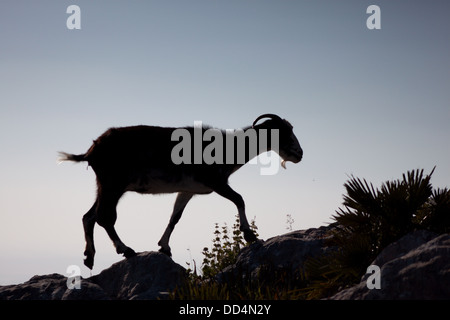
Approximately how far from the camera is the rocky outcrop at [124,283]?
29.2 ft

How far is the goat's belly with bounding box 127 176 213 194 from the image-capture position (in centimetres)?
1097

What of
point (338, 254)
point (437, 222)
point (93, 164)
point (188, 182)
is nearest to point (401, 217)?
point (437, 222)

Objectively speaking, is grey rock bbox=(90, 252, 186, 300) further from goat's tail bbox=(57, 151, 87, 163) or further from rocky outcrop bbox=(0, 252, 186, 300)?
goat's tail bbox=(57, 151, 87, 163)

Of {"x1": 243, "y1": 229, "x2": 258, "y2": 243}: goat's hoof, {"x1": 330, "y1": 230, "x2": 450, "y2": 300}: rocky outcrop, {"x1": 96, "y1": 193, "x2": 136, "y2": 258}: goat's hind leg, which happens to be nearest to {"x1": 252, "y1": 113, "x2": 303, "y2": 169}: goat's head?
{"x1": 243, "y1": 229, "x2": 258, "y2": 243}: goat's hoof

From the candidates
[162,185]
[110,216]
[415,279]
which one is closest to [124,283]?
[110,216]

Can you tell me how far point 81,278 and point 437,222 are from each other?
588 cm

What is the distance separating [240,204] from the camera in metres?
11.1

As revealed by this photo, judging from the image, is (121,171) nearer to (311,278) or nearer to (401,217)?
(311,278)

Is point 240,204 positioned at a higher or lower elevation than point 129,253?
higher

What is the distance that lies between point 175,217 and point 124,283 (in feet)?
7.87

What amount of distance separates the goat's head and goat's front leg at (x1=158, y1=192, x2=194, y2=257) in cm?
247

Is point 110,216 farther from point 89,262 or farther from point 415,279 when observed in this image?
point 415,279

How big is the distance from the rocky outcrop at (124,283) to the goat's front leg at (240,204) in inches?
66.1

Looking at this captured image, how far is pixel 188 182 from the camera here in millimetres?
11188
